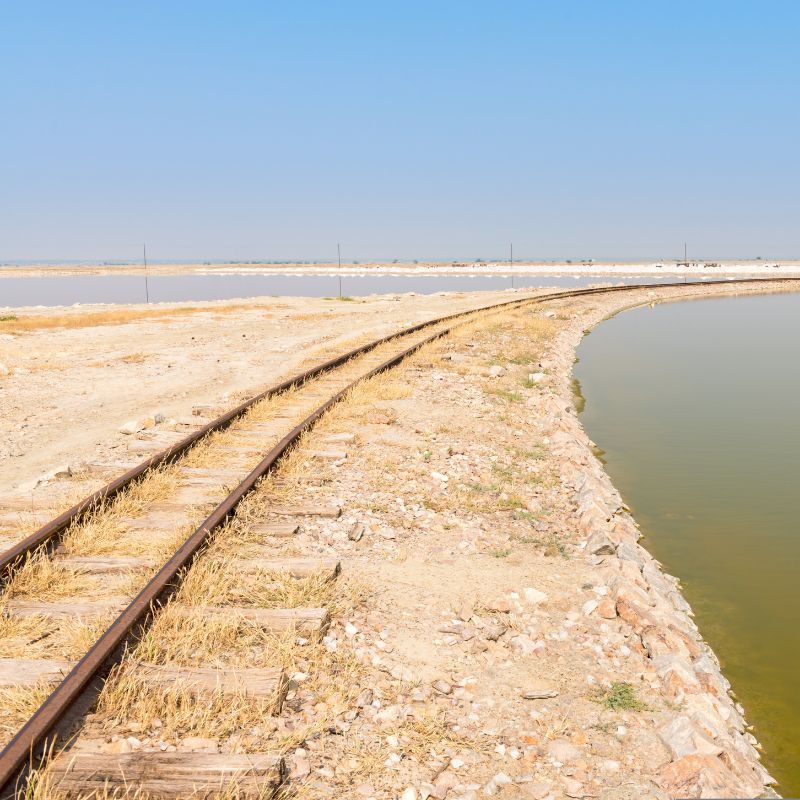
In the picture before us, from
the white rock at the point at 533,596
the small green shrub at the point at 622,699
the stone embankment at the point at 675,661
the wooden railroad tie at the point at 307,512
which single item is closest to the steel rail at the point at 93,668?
the wooden railroad tie at the point at 307,512

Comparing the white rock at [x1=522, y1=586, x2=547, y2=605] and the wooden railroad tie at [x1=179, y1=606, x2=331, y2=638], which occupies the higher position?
the wooden railroad tie at [x1=179, y1=606, x2=331, y2=638]

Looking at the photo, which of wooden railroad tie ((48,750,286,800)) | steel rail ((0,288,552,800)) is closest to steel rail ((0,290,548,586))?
steel rail ((0,288,552,800))

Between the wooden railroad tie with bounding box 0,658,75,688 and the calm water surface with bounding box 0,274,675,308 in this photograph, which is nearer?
the wooden railroad tie with bounding box 0,658,75,688

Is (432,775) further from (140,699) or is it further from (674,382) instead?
(674,382)

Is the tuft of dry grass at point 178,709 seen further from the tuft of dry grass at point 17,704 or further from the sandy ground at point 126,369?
the sandy ground at point 126,369

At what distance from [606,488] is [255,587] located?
5759mm

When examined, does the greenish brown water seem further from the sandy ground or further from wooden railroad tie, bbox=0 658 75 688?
the sandy ground

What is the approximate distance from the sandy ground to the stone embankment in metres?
6.01

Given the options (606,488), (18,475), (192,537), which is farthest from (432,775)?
(18,475)

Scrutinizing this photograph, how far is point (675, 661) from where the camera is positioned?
4918 millimetres

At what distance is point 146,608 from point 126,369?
14480 millimetres

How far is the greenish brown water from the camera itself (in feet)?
20.0

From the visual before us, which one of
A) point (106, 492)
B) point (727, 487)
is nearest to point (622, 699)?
point (106, 492)

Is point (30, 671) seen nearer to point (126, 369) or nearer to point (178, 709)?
point (178, 709)
